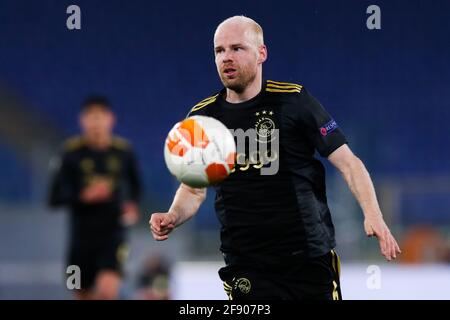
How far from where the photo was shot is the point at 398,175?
1244 centimetres

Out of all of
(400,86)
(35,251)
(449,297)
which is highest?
(400,86)

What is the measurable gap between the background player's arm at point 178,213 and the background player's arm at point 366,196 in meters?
0.75

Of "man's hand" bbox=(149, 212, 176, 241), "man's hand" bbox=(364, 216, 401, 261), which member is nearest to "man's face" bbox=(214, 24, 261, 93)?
"man's hand" bbox=(149, 212, 176, 241)

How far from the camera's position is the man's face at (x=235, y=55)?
3.96m

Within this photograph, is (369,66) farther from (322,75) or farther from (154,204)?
(154,204)

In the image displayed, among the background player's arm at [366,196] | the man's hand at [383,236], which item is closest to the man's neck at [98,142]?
the background player's arm at [366,196]

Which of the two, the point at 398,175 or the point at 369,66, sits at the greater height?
the point at 369,66

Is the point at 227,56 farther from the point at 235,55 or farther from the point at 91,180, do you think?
the point at 91,180

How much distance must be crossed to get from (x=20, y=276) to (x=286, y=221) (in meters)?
6.18

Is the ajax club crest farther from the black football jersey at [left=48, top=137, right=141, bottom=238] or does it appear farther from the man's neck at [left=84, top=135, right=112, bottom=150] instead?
the man's neck at [left=84, top=135, right=112, bottom=150]

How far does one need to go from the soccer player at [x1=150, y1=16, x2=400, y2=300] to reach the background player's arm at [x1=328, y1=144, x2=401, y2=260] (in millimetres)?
14

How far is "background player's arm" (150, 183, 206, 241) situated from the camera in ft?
12.7
